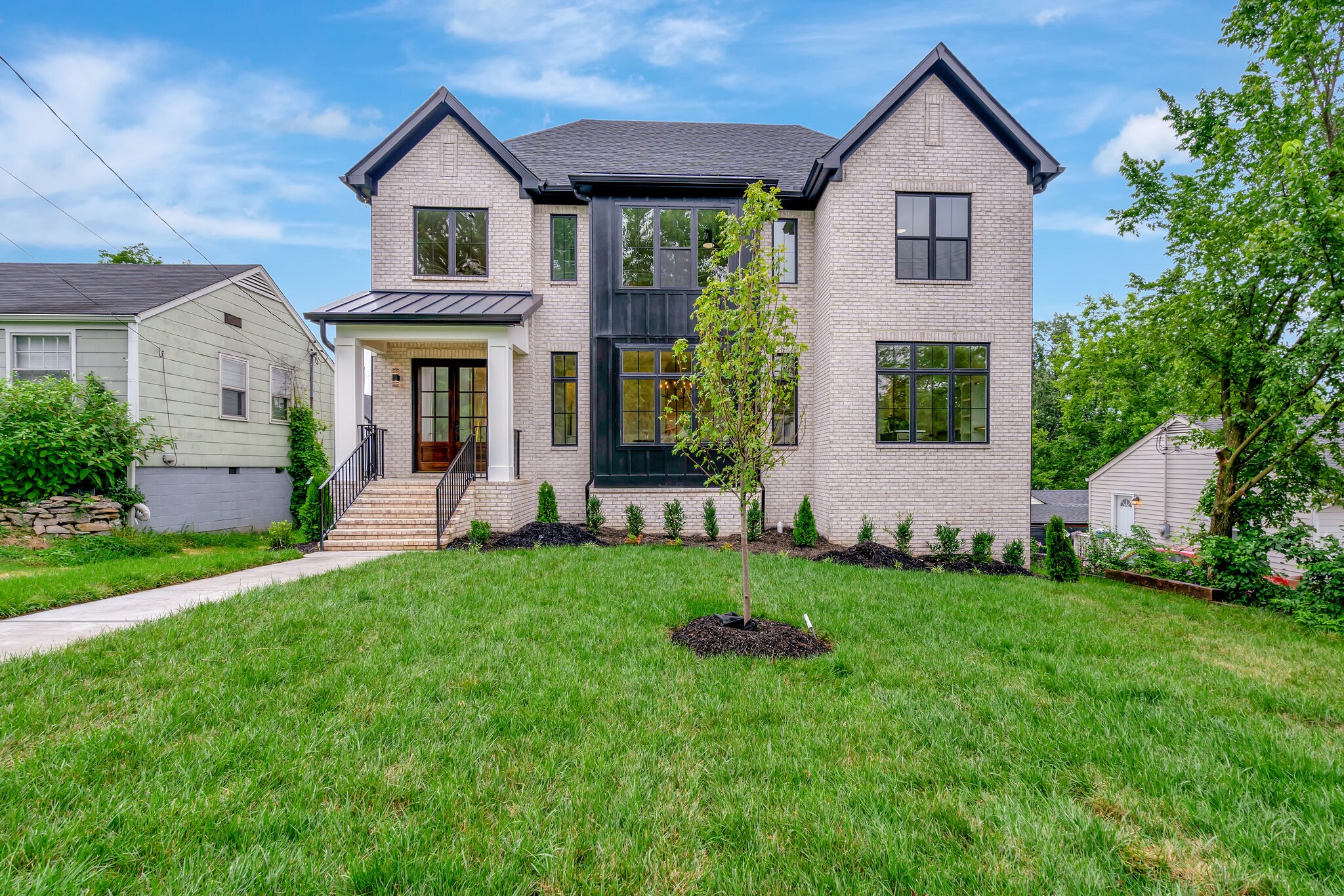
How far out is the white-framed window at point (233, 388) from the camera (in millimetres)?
12852

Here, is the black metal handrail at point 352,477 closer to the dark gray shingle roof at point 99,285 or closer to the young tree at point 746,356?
the dark gray shingle roof at point 99,285

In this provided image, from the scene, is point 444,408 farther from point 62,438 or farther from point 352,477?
point 62,438

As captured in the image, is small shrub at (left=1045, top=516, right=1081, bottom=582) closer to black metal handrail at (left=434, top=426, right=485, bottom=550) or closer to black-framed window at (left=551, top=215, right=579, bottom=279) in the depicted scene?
black metal handrail at (left=434, top=426, right=485, bottom=550)

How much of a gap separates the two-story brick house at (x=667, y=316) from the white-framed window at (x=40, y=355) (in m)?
5.59

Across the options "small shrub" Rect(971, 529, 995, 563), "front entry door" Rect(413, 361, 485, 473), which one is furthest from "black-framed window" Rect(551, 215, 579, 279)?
"small shrub" Rect(971, 529, 995, 563)

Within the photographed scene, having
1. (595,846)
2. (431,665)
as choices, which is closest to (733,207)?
(431,665)

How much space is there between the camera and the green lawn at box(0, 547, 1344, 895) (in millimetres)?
1935

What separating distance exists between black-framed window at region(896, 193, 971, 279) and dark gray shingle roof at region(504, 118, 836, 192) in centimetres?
232

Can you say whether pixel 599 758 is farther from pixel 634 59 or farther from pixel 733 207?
pixel 634 59

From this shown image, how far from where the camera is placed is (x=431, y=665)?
3.77 m

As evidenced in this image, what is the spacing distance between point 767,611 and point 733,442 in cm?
165

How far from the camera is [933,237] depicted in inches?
430

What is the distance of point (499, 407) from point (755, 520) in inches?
219

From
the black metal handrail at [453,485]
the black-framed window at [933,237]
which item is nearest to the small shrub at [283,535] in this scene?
the black metal handrail at [453,485]
